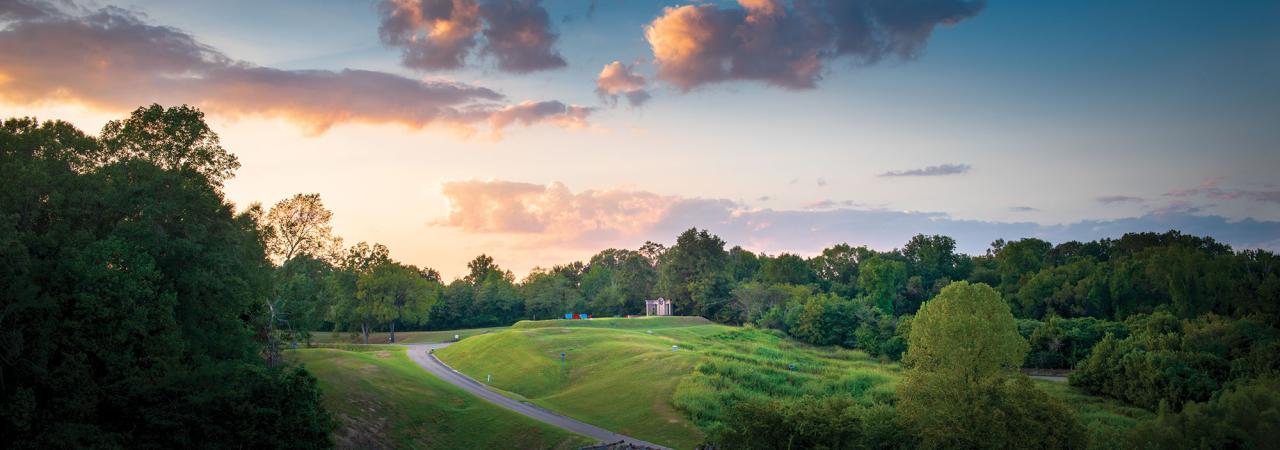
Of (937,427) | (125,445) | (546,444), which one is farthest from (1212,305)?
(125,445)

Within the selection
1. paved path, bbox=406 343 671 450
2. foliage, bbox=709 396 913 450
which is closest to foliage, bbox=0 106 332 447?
paved path, bbox=406 343 671 450

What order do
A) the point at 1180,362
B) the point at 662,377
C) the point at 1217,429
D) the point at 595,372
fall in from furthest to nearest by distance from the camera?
the point at 595,372 → the point at 1180,362 → the point at 662,377 → the point at 1217,429

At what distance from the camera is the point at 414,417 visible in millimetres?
47281

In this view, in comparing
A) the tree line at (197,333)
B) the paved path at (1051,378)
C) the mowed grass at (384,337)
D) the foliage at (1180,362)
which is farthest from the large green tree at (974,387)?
the mowed grass at (384,337)

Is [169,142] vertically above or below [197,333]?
above

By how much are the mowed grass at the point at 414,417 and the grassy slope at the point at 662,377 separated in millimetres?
6809

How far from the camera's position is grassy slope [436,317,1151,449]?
174 feet

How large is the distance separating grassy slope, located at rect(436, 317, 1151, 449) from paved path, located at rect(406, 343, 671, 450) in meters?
1.63

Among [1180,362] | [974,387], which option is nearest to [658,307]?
[1180,362]

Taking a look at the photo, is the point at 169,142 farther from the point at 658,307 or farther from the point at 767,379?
the point at 658,307

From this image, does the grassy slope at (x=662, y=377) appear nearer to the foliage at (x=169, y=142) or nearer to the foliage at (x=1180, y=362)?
the foliage at (x=1180, y=362)

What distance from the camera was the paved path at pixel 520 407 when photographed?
155ft

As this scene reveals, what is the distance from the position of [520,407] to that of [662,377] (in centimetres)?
1204

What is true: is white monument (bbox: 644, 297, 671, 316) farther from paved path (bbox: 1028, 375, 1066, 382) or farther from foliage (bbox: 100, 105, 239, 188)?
foliage (bbox: 100, 105, 239, 188)
